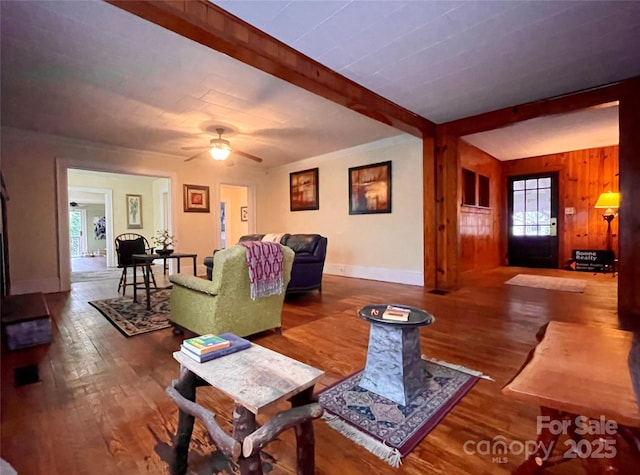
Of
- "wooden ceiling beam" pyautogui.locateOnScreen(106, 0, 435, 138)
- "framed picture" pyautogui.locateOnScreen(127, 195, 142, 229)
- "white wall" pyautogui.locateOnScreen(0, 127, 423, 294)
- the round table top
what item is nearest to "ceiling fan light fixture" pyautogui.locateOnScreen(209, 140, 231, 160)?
"wooden ceiling beam" pyautogui.locateOnScreen(106, 0, 435, 138)

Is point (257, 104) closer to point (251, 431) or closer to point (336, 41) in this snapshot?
point (336, 41)

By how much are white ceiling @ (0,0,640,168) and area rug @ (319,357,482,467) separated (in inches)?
97.5

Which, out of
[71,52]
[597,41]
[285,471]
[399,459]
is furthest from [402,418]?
[71,52]

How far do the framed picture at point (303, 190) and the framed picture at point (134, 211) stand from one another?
15.2 feet

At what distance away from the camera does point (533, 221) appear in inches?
289

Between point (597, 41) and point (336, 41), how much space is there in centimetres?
218

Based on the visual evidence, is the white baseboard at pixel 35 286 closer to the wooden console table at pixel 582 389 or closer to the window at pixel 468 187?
the wooden console table at pixel 582 389

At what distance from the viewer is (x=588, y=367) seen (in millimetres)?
1021

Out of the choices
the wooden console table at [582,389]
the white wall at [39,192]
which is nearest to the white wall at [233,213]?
the white wall at [39,192]

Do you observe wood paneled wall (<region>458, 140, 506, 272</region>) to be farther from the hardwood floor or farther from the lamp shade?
the hardwood floor

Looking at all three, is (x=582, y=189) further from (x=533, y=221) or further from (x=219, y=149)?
(x=219, y=149)

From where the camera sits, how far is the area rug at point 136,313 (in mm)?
3025

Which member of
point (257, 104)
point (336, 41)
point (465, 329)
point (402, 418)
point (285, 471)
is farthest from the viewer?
point (257, 104)

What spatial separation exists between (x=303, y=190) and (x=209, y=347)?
5.94 m
